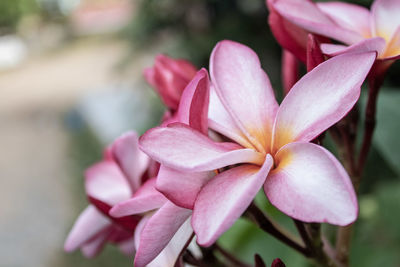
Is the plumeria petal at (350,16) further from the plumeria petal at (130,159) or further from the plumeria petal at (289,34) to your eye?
the plumeria petal at (130,159)

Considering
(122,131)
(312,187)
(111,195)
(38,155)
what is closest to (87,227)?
(111,195)

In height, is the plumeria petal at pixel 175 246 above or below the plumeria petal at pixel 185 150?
below

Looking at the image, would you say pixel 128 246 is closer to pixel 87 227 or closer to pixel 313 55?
pixel 87 227

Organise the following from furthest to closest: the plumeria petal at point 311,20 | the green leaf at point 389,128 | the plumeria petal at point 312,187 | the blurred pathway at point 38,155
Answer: the blurred pathway at point 38,155 < the green leaf at point 389,128 < the plumeria petal at point 311,20 < the plumeria petal at point 312,187

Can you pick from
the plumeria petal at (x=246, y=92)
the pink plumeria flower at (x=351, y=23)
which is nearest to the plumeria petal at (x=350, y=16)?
the pink plumeria flower at (x=351, y=23)

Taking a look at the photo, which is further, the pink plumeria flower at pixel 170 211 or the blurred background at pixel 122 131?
the blurred background at pixel 122 131

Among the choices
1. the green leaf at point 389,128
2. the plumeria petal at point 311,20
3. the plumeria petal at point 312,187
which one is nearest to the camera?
the plumeria petal at point 312,187

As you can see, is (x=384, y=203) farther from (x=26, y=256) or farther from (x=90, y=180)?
(x=26, y=256)
